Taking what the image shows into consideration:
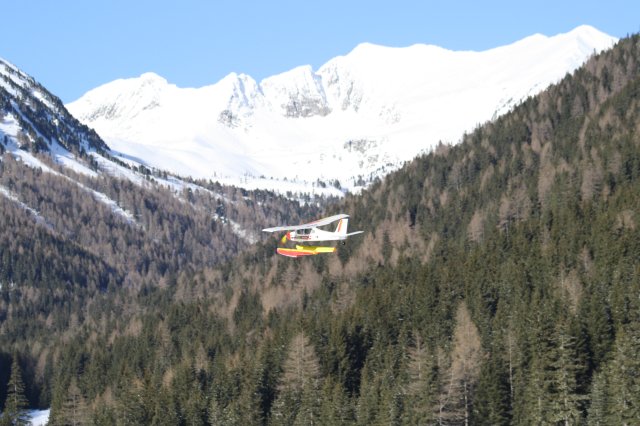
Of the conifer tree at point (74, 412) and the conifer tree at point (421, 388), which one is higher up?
the conifer tree at point (421, 388)

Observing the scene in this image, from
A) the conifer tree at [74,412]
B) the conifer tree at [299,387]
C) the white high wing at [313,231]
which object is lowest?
the conifer tree at [74,412]

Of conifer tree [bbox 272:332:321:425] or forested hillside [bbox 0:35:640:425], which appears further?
conifer tree [bbox 272:332:321:425]

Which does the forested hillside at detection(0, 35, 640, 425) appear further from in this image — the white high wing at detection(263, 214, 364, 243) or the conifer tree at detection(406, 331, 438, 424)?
the white high wing at detection(263, 214, 364, 243)

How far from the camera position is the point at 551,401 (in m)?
102

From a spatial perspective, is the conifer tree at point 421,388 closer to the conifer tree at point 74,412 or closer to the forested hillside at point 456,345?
the forested hillside at point 456,345

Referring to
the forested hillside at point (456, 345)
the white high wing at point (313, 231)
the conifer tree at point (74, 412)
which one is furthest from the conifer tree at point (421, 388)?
the conifer tree at point (74, 412)

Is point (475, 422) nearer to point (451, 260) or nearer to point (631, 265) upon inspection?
point (631, 265)

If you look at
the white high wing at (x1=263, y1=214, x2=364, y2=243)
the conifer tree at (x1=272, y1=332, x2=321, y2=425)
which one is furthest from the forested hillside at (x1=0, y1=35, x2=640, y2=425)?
the white high wing at (x1=263, y1=214, x2=364, y2=243)

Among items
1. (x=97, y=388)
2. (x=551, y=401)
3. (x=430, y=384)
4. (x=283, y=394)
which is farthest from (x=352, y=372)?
(x=97, y=388)

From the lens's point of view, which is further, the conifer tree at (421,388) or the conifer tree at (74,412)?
the conifer tree at (74,412)

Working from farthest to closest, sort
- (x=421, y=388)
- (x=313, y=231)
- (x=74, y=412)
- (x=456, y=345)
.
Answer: (x=74, y=412) < (x=456, y=345) < (x=313, y=231) < (x=421, y=388)

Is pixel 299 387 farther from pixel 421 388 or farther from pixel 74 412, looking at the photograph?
pixel 74 412

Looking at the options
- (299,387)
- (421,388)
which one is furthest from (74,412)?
(421,388)

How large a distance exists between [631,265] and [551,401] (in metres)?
38.1
